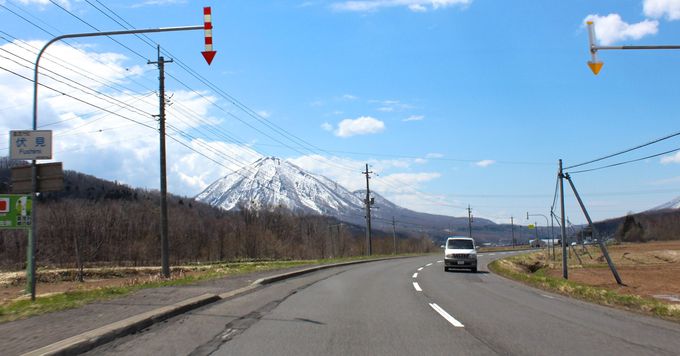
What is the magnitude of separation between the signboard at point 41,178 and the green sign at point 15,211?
1.60 ft

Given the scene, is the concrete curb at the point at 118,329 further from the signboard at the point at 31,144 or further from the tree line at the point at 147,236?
the tree line at the point at 147,236

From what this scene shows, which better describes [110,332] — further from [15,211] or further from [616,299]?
[616,299]

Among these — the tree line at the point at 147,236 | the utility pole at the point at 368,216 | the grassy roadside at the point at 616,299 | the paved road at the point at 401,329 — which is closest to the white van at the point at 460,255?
the grassy roadside at the point at 616,299

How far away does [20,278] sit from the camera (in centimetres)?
5469

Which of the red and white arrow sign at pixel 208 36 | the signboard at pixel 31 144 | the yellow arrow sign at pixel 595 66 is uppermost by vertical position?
the red and white arrow sign at pixel 208 36

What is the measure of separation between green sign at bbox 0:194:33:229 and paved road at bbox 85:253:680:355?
6.79 metres

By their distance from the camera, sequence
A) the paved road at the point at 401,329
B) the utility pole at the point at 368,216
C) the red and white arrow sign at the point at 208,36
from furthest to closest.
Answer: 1. the utility pole at the point at 368,216
2. the red and white arrow sign at the point at 208,36
3. the paved road at the point at 401,329

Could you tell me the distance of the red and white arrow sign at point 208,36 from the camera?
1200 cm

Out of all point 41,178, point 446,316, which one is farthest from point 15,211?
point 446,316

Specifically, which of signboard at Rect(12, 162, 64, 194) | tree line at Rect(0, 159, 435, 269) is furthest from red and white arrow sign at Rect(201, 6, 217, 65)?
tree line at Rect(0, 159, 435, 269)

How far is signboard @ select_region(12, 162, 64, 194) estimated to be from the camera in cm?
1528

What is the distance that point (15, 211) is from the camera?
1745cm

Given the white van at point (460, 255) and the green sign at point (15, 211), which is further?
the white van at point (460, 255)

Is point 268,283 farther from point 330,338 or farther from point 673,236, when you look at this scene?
point 673,236
